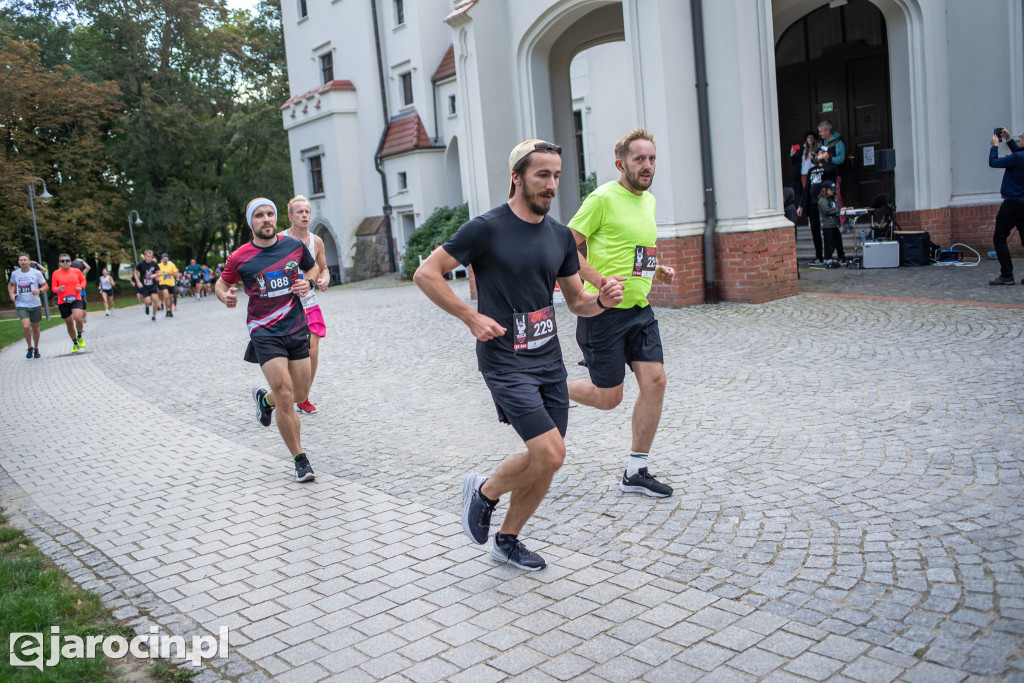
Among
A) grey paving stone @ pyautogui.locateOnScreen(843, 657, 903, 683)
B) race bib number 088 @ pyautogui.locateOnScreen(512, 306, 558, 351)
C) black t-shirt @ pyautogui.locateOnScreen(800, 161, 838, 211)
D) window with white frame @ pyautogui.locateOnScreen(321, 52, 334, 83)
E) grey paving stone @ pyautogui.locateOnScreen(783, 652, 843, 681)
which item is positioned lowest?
grey paving stone @ pyautogui.locateOnScreen(783, 652, 843, 681)

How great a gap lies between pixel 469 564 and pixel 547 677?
1.22 meters

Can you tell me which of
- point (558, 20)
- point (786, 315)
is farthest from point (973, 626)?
point (558, 20)

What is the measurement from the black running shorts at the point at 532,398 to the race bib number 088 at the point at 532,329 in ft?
0.39

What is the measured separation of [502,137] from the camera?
16.1m

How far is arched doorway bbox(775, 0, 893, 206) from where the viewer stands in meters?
17.6

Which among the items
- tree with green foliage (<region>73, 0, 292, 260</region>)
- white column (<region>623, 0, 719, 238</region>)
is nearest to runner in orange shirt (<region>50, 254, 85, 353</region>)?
white column (<region>623, 0, 719, 238</region>)

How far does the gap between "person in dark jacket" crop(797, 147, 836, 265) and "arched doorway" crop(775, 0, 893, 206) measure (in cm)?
203

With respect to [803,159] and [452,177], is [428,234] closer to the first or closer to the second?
[452,177]

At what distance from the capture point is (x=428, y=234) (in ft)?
98.7

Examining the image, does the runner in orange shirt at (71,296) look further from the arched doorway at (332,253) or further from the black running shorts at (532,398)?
the arched doorway at (332,253)

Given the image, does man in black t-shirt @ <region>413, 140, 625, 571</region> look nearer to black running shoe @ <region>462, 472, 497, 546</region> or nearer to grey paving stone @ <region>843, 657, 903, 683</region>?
black running shoe @ <region>462, 472, 497, 546</region>

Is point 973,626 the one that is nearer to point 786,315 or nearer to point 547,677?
point 547,677

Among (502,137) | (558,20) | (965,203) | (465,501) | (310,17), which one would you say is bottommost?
(465,501)

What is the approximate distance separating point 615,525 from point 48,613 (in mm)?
2713
